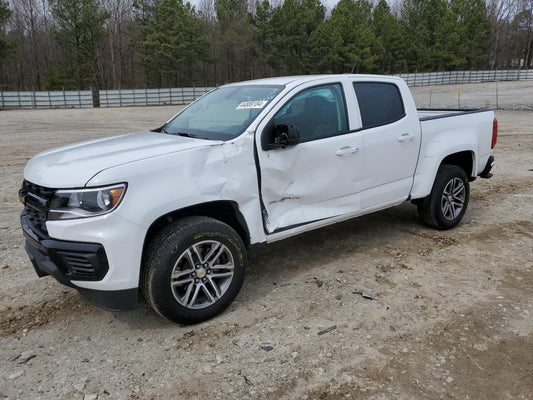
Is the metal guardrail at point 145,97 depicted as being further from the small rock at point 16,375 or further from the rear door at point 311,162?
the small rock at point 16,375

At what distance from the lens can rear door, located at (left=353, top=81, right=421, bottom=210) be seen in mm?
4395

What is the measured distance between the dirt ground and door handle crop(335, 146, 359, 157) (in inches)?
44.9

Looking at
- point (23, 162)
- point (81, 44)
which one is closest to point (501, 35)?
point (81, 44)

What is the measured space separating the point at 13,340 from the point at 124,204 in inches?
56.0

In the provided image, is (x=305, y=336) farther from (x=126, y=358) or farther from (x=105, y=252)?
(x=105, y=252)

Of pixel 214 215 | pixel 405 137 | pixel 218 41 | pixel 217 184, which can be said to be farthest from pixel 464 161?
pixel 218 41

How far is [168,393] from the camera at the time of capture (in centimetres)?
274

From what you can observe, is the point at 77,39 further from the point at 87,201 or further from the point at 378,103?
the point at 87,201

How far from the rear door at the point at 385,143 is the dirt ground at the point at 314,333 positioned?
2.30 ft

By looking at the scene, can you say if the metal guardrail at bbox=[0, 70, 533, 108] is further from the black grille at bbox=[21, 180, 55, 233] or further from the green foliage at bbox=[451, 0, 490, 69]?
the green foliage at bbox=[451, 0, 490, 69]

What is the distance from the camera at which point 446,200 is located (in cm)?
536

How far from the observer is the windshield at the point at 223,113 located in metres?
3.77

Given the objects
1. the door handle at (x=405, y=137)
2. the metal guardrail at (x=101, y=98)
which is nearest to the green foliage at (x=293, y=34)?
the metal guardrail at (x=101, y=98)

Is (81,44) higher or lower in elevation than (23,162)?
higher
